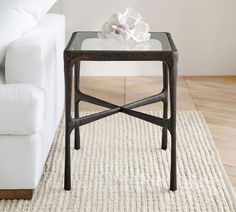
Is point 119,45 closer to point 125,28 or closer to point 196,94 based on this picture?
point 125,28

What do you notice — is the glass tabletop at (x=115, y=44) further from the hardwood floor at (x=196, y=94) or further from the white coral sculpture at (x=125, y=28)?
the hardwood floor at (x=196, y=94)

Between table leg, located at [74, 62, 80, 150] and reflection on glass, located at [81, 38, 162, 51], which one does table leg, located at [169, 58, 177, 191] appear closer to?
reflection on glass, located at [81, 38, 162, 51]

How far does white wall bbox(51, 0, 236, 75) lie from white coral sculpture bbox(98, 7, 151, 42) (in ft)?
4.88

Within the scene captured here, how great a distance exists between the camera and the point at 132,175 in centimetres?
223

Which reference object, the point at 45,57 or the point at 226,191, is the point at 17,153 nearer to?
the point at 45,57

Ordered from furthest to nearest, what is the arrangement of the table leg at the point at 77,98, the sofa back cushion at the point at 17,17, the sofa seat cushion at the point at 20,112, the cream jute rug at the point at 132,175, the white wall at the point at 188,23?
the white wall at the point at 188,23
the table leg at the point at 77,98
the sofa back cushion at the point at 17,17
the cream jute rug at the point at 132,175
the sofa seat cushion at the point at 20,112

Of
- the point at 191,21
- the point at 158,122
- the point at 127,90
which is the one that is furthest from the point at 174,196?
the point at 191,21

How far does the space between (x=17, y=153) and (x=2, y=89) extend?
23 centimetres

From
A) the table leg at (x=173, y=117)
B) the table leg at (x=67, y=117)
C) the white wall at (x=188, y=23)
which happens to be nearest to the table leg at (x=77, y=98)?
the table leg at (x=67, y=117)

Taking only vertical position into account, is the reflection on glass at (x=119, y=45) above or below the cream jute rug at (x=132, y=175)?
above

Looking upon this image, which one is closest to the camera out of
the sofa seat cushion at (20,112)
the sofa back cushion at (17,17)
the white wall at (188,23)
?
the sofa seat cushion at (20,112)

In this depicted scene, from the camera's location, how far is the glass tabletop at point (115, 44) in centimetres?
204

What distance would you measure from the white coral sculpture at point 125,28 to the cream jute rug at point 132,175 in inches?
21.3

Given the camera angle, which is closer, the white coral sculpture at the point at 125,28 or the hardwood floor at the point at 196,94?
the white coral sculpture at the point at 125,28
